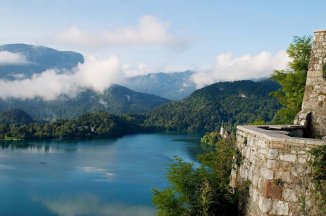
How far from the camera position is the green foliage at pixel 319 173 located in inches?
244

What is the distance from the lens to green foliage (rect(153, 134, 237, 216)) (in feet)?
27.7

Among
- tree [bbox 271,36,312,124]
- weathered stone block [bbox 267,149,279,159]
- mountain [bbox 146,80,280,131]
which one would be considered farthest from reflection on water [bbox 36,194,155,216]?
mountain [bbox 146,80,280,131]

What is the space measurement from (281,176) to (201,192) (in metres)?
2.41

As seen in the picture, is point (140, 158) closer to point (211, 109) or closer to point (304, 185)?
point (304, 185)

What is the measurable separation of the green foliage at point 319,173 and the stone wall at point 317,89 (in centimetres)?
433

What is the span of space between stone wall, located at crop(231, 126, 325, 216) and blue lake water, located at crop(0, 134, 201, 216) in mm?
20951

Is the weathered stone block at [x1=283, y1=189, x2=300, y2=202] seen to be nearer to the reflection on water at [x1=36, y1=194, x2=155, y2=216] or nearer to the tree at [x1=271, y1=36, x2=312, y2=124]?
the tree at [x1=271, y1=36, x2=312, y2=124]

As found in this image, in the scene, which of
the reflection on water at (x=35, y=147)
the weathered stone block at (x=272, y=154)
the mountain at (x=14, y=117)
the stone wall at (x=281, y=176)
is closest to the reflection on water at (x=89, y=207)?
the stone wall at (x=281, y=176)

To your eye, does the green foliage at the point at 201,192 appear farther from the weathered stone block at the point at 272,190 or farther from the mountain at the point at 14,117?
the mountain at the point at 14,117

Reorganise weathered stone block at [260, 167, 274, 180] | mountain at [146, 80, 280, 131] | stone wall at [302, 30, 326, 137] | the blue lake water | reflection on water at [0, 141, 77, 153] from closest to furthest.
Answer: weathered stone block at [260, 167, 274, 180]
stone wall at [302, 30, 326, 137]
the blue lake water
reflection on water at [0, 141, 77, 153]
mountain at [146, 80, 280, 131]

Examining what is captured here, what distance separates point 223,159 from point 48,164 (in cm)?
7103

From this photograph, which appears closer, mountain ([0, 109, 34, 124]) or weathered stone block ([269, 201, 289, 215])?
weathered stone block ([269, 201, 289, 215])

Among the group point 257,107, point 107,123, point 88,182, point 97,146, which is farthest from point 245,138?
point 257,107

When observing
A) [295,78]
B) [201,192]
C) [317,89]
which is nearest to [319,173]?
[201,192]
